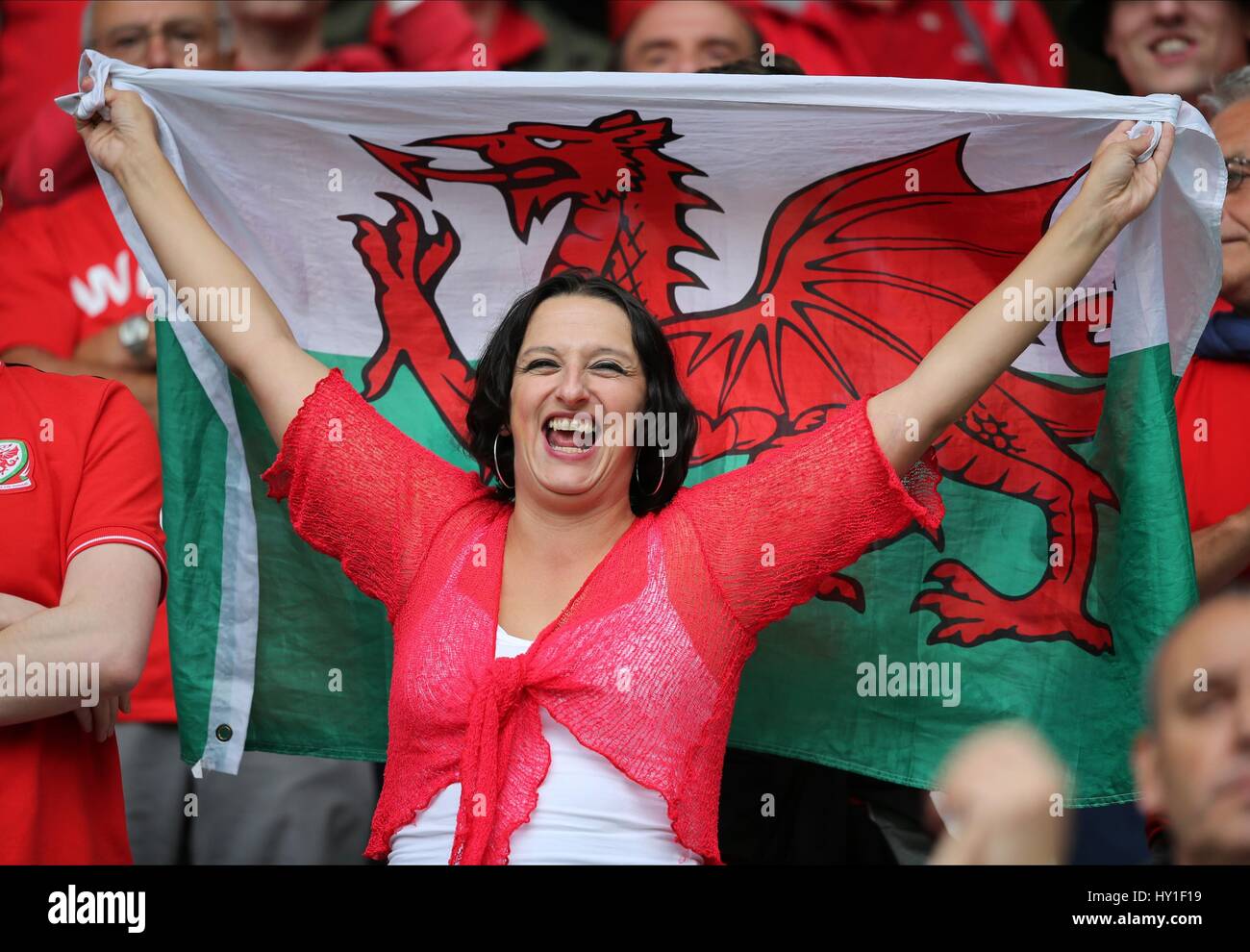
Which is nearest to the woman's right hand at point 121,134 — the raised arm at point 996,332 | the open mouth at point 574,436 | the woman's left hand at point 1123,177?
the open mouth at point 574,436

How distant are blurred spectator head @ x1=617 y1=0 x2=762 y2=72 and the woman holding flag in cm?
121

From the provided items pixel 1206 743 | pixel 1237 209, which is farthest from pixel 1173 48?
pixel 1206 743

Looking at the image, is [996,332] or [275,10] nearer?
[996,332]

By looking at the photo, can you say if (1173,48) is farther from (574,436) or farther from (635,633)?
(635,633)

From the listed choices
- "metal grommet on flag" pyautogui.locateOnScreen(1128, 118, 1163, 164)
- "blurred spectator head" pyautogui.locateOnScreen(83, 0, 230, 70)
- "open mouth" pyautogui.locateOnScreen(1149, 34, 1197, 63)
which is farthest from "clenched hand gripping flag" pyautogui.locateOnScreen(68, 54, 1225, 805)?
"open mouth" pyautogui.locateOnScreen(1149, 34, 1197, 63)

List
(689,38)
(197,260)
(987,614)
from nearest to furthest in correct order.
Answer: (197,260) < (987,614) < (689,38)

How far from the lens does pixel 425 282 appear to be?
119 inches

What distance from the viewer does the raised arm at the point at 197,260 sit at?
2643 mm

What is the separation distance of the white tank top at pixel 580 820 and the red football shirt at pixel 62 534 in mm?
584

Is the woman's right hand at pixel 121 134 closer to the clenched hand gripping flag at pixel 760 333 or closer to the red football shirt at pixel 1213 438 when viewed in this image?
the clenched hand gripping flag at pixel 760 333

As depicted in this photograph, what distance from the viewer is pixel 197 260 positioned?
2662mm

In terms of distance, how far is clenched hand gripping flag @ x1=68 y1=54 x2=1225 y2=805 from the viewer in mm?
2754

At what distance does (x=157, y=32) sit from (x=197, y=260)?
4.46ft

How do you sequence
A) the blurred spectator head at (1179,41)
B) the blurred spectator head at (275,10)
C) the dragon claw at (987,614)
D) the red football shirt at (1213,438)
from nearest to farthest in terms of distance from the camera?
1. the dragon claw at (987,614)
2. the red football shirt at (1213,438)
3. the blurred spectator head at (1179,41)
4. the blurred spectator head at (275,10)
